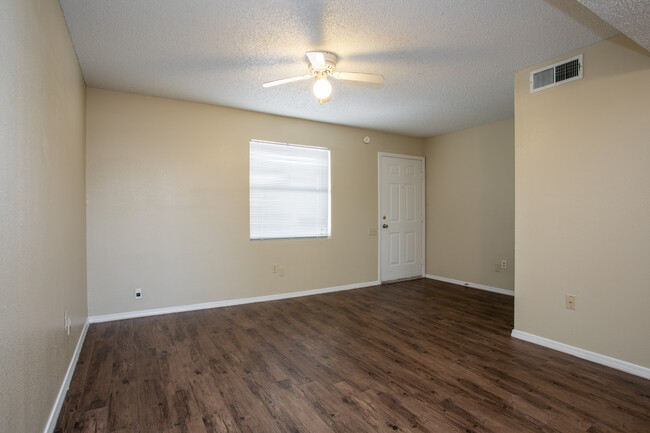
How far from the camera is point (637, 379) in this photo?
2.34 metres

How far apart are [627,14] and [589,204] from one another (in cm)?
140

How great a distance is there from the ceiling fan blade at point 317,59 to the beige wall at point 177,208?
1799 millimetres

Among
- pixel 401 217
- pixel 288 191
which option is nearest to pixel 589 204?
pixel 401 217

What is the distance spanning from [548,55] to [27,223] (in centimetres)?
373

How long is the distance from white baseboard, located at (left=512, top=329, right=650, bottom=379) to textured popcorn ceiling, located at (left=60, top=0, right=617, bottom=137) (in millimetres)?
2432

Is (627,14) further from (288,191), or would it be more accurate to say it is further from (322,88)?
(288,191)

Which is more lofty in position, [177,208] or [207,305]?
[177,208]

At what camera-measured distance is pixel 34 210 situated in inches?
61.6

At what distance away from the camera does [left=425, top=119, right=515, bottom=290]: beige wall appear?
4.74 m

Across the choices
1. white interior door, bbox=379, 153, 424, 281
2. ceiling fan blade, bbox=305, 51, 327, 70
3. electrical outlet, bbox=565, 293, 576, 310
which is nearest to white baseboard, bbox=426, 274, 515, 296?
white interior door, bbox=379, 153, 424, 281

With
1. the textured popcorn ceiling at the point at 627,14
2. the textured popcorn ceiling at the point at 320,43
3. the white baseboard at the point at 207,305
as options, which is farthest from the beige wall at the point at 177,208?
the textured popcorn ceiling at the point at 627,14

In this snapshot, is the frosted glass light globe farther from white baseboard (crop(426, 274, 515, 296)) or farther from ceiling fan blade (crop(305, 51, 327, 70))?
white baseboard (crop(426, 274, 515, 296))

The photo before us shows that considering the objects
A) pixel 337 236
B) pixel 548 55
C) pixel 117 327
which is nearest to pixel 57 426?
pixel 117 327

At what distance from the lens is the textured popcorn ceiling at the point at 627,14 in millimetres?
1723
